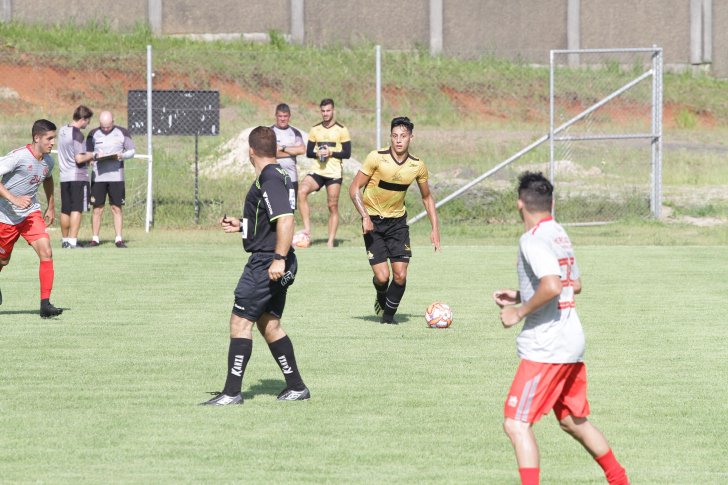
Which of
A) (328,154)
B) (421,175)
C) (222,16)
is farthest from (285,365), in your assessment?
(222,16)

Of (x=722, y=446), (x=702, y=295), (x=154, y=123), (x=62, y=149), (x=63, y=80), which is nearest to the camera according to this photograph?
(x=722, y=446)

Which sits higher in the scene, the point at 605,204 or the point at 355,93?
the point at 355,93

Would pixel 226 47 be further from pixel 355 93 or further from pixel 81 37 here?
pixel 355 93

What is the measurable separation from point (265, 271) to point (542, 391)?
2.41 metres

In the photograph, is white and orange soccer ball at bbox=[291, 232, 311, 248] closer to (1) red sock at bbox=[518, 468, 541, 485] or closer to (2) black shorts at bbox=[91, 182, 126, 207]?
(2) black shorts at bbox=[91, 182, 126, 207]

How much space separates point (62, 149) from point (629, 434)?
11.9 meters

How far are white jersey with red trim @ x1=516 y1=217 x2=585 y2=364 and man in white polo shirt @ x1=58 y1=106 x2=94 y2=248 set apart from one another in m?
11.9

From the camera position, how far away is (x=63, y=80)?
78.4ft

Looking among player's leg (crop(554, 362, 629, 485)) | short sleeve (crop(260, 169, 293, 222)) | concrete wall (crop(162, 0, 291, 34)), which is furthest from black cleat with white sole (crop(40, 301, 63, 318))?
concrete wall (crop(162, 0, 291, 34))

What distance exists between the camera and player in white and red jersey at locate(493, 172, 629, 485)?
4.20 m

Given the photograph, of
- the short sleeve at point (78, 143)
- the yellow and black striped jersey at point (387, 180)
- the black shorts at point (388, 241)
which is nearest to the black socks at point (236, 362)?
the black shorts at point (388, 241)

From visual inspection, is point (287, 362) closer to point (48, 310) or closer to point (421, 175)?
point (421, 175)

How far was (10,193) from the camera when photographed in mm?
9172

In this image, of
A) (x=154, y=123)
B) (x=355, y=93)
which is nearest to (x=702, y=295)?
(x=154, y=123)
